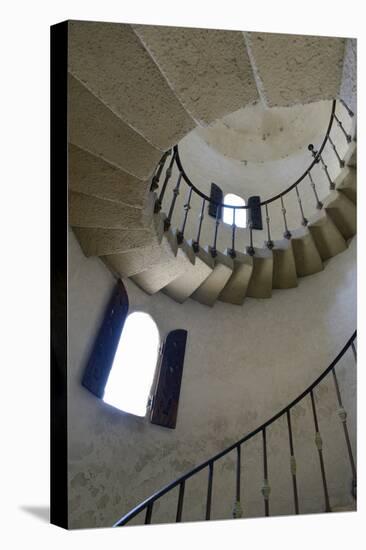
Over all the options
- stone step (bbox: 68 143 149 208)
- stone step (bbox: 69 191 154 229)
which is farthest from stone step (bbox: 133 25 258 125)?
stone step (bbox: 69 191 154 229)

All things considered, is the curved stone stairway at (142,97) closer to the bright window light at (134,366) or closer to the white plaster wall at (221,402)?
the white plaster wall at (221,402)

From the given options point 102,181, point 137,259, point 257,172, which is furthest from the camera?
point 257,172

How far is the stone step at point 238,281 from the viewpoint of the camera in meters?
4.78

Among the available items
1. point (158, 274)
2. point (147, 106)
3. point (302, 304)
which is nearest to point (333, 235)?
point (302, 304)

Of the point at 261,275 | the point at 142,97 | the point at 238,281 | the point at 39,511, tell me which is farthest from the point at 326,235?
the point at 39,511

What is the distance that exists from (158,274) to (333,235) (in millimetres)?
1726

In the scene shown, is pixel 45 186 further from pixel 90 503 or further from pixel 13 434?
pixel 90 503

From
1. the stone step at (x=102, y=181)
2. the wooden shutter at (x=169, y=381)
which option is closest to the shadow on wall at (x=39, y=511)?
the wooden shutter at (x=169, y=381)

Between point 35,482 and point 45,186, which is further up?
point 45,186

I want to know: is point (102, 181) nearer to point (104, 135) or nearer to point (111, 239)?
point (104, 135)

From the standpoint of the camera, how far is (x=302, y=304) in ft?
16.2

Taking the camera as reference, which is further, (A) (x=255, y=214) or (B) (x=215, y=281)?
(A) (x=255, y=214)

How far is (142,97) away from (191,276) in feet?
7.37

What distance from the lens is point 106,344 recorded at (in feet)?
11.7
